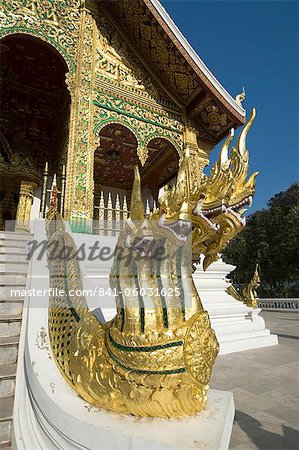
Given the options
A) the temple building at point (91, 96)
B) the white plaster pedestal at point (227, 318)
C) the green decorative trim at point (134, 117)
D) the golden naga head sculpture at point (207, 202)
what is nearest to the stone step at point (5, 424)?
the golden naga head sculpture at point (207, 202)

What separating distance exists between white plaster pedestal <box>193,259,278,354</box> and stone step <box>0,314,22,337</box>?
7.82ft

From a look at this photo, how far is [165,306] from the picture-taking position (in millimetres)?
1356

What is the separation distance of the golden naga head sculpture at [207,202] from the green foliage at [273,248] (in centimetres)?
1957

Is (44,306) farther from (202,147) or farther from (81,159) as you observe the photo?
(202,147)

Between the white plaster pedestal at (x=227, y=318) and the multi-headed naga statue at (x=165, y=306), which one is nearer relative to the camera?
the multi-headed naga statue at (x=165, y=306)

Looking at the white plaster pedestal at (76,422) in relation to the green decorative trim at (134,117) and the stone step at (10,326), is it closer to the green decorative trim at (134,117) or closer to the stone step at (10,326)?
the stone step at (10,326)

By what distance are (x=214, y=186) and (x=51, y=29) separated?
18.5ft

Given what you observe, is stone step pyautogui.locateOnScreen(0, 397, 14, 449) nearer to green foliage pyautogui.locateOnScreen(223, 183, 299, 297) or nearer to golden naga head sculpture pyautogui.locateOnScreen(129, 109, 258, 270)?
golden naga head sculpture pyautogui.locateOnScreen(129, 109, 258, 270)

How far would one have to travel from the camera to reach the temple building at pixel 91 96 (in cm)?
505

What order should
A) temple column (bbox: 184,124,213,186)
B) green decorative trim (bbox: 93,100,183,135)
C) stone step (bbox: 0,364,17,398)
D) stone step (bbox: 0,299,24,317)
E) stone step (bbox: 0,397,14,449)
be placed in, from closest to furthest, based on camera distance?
stone step (bbox: 0,397,14,449) → stone step (bbox: 0,364,17,398) → stone step (bbox: 0,299,24,317) → green decorative trim (bbox: 93,100,183,135) → temple column (bbox: 184,124,213,186)

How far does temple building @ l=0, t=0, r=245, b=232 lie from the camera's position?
505 centimetres

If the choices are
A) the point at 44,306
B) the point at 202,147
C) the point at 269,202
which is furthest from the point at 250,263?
the point at 44,306

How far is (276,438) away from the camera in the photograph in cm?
156

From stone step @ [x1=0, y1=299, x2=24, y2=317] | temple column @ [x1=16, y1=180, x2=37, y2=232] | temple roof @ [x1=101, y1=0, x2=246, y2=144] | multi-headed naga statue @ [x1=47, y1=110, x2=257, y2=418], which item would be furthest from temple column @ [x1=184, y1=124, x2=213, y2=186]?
multi-headed naga statue @ [x1=47, y1=110, x2=257, y2=418]
